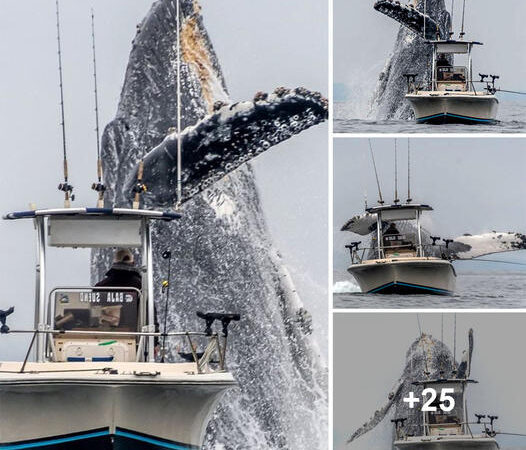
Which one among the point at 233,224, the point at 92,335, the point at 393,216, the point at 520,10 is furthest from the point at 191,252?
the point at 92,335

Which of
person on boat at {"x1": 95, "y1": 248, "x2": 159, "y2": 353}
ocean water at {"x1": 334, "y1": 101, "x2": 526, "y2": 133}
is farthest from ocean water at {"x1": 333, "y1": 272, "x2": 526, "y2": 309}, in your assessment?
person on boat at {"x1": 95, "y1": 248, "x2": 159, "y2": 353}

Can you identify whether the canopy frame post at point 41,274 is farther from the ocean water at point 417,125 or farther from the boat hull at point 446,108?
the boat hull at point 446,108

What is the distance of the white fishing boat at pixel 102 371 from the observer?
18922 millimetres

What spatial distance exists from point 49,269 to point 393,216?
12.3 feet

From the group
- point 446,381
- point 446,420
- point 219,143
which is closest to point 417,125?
point 219,143

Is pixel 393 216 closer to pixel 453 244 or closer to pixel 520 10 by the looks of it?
pixel 453 244

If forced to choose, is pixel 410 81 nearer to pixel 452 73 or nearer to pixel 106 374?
pixel 452 73

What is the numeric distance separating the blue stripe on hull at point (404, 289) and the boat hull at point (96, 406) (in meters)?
7.74

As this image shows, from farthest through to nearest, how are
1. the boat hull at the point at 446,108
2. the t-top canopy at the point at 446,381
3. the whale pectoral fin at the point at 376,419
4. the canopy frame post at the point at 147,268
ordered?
the boat hull at the point at 446,108, the t-top canopy at the point at 446,381, the whale pectoral fin at the point at 376,419, the canopy frame post at the point at 147,268

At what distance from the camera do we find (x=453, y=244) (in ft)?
88.4

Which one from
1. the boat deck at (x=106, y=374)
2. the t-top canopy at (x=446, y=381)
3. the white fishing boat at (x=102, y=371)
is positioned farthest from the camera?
the t-top canopy at (x=446, y=381)

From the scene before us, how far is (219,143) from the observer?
26.7 metres

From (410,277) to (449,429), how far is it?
1.73 meters

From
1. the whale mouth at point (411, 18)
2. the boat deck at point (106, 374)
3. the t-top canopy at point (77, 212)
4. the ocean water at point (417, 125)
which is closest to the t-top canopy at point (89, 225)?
the t-top canopy at point (77, 212)
